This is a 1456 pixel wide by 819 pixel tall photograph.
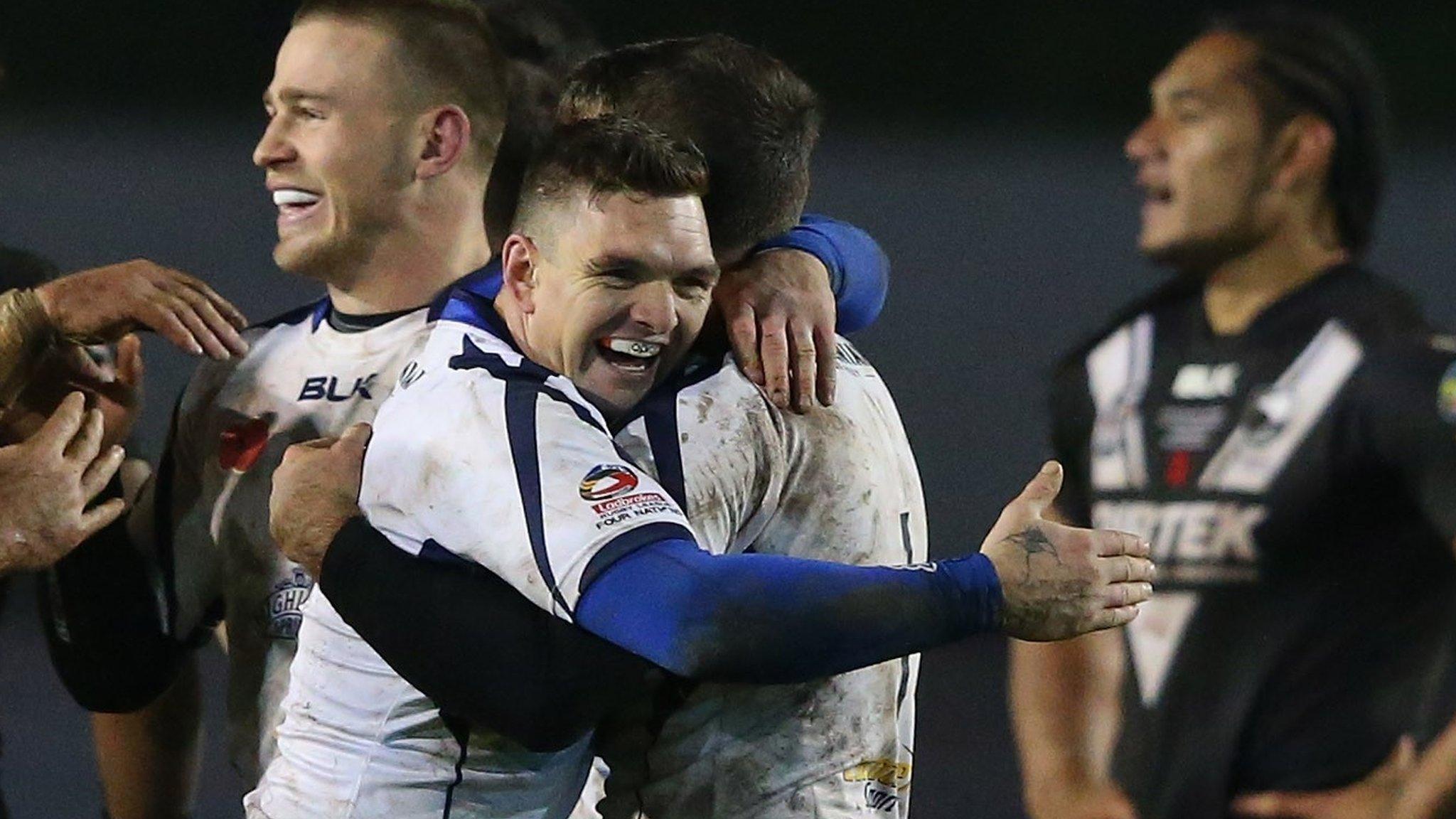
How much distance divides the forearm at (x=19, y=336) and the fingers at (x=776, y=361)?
40.4 inches

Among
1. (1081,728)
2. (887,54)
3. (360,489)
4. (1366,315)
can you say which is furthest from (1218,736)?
(360,489)

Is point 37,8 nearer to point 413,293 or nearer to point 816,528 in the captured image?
point 413,293

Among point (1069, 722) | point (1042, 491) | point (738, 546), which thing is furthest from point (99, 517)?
point (1069, 722)

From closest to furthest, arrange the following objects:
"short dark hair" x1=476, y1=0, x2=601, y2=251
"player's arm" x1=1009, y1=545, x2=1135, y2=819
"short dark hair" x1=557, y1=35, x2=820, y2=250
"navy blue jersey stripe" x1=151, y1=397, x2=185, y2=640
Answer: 1. "short dark hair" x1=557, y1=35, x2=820, y2=250
2. "short dark hair" x1=476, y1=0, x2=601, y2=251
3. "navy blue jersey stripe" x1=151, y1=397, x2=185, y2=640
4. "player's arm" x1=1009, y1=545, x2=1135, y2=819

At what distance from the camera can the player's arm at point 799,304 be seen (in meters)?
1.82

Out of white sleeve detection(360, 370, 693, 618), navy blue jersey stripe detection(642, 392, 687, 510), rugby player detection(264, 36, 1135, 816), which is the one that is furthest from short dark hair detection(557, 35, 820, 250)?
white sleeve detection(360, 370, 693, 618)

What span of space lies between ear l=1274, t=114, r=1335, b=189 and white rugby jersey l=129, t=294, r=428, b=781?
1682 millimetres

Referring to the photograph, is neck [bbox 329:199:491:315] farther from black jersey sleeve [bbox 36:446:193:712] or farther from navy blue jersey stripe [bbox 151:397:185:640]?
black jersey sleeve [bbox 36:446:193:712]

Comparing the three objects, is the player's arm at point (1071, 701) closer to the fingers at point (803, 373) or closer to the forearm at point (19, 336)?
the fingers at point (803, 373)

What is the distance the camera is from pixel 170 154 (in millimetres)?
3166

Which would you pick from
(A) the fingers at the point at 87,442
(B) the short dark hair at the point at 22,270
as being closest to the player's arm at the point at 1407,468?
(A) the fingers at the point at 87,442

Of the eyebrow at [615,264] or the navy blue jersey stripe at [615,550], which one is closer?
the navy blue jersey stripe at [615,550]

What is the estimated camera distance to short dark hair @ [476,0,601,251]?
2.27 m

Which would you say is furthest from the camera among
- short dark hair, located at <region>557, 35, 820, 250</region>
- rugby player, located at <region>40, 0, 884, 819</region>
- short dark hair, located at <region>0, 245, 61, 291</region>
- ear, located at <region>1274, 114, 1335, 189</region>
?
ear, located at <region>1274, 114, 1335, 189</region>
